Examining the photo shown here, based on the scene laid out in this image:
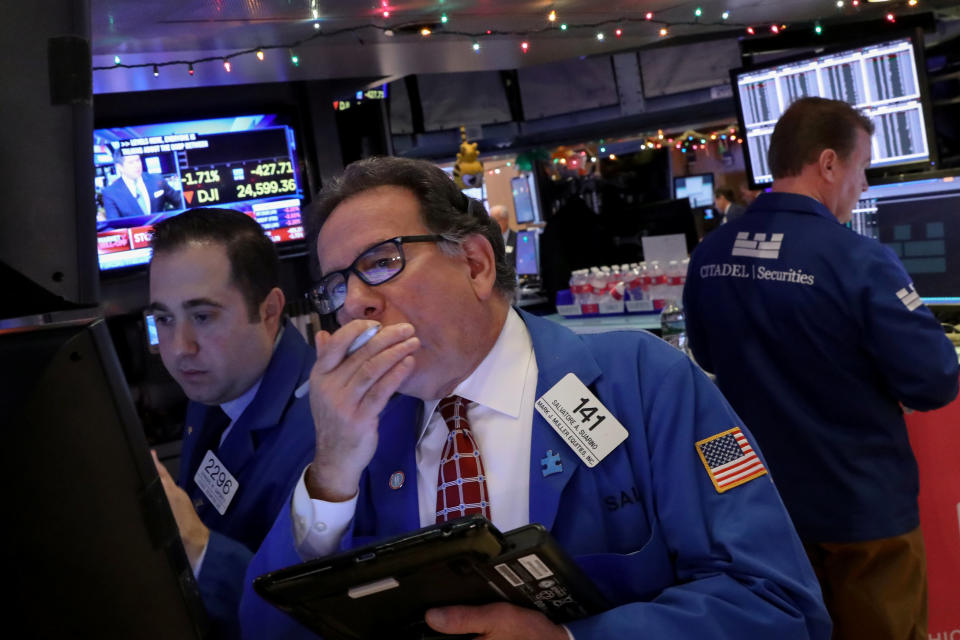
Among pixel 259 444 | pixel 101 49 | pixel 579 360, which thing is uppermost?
pixel 101 49

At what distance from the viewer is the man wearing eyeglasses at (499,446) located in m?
1.27

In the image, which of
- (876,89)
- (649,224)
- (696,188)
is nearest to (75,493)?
(876,89)

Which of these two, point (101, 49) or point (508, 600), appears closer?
point (508, 600)

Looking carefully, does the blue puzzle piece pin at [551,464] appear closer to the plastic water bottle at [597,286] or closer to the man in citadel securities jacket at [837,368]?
the man in citadel securities jacket at [837,368]

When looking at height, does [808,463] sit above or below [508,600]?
below

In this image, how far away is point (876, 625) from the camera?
2.66m

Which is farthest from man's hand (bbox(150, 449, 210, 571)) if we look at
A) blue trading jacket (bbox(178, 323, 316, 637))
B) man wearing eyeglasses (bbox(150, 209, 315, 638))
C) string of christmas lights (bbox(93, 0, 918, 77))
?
string of christmas lights (bbox(93, 0, 918, 77))

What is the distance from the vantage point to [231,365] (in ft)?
6.98

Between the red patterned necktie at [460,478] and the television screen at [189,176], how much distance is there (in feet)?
10.5

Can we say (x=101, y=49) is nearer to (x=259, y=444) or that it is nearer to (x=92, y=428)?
(x=259, y=444)

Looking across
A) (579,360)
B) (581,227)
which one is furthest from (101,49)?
(581,227)

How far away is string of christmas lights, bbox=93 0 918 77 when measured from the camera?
445 centimetres

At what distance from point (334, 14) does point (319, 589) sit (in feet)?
11.9

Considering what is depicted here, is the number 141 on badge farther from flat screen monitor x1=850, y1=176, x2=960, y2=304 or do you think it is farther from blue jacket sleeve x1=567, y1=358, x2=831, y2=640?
flat screen monitor x1=850, y1=176, x2=960, y2=304
